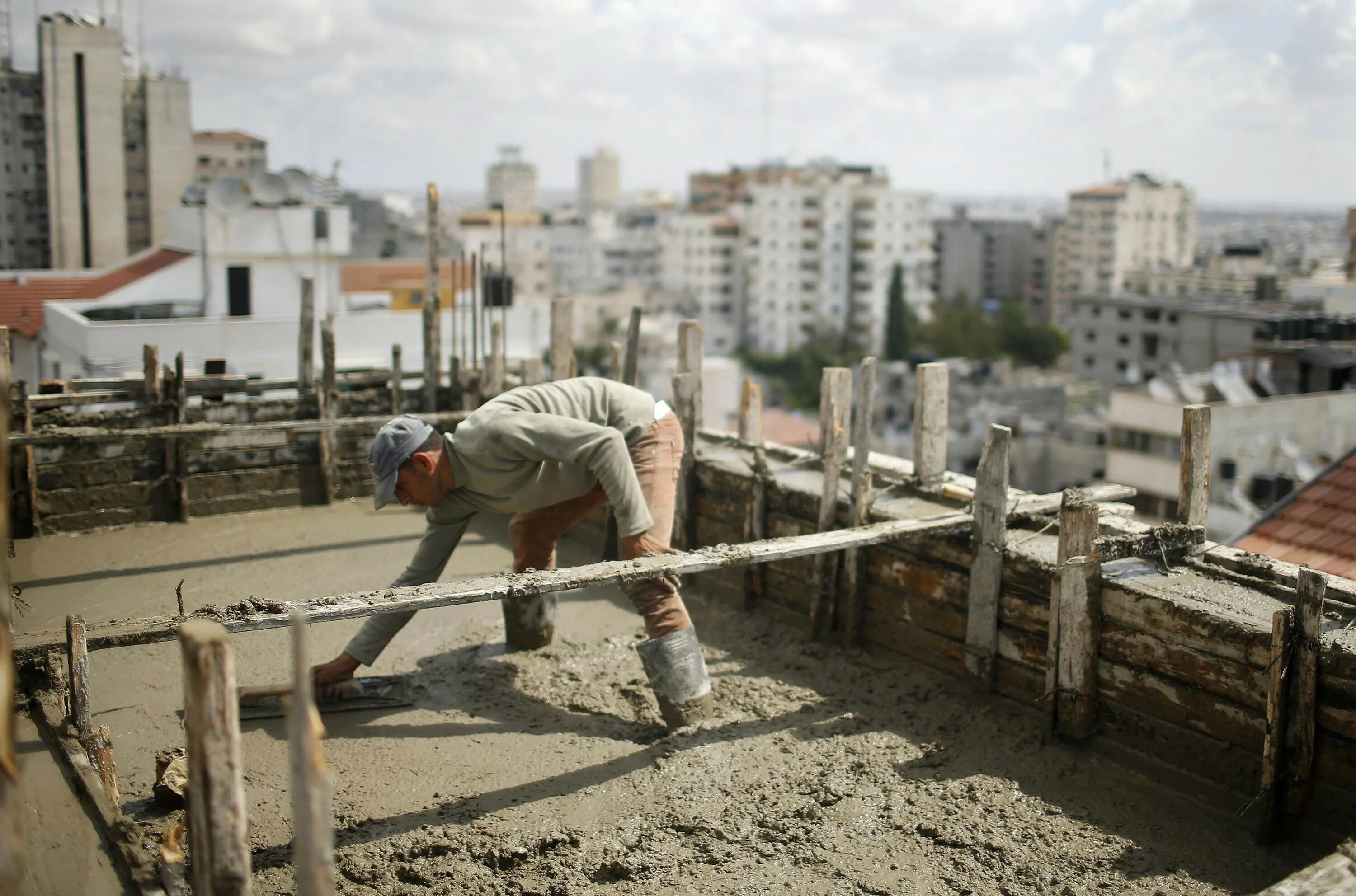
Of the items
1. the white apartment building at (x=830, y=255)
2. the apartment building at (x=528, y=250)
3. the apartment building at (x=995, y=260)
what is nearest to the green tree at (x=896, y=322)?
the white apartment building at (x=830, y=255)

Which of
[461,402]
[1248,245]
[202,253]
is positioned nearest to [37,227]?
[202,253]

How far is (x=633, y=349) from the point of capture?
7.98 metres

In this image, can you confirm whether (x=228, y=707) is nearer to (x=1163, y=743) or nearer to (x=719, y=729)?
(x=719, y=729)

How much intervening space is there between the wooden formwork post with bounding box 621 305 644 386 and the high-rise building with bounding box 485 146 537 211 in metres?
142

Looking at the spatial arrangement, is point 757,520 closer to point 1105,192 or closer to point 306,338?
point 306,338

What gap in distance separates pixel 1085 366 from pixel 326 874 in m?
50.8

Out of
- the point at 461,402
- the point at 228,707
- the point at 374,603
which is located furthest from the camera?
the point at 461,402

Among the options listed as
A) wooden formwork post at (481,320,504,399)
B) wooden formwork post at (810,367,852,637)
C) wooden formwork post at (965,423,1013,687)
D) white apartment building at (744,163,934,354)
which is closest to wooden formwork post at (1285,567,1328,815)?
wooden formwork post at (965,423,1013,687)

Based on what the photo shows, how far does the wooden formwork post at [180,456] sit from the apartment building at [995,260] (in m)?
96.0

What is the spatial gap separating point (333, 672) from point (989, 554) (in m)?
3.30

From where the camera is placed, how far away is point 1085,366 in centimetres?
4962

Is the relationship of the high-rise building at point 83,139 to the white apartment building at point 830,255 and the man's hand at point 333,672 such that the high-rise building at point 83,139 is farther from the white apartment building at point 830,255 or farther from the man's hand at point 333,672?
the white apartment building at point 830,255

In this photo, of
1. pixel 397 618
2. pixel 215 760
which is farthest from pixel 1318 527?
pixel 215 760

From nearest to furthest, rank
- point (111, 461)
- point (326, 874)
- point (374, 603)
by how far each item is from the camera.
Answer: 1. point (326, 874)
2. point (374, 603)
3. point (111, 461)
